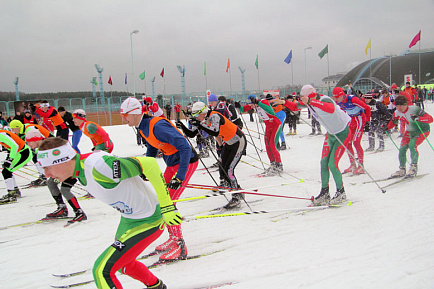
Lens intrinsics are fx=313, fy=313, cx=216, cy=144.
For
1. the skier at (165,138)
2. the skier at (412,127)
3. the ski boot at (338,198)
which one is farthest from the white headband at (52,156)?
the skier at (412,127)

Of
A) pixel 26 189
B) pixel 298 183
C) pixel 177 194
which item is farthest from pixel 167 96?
pixel 177 194

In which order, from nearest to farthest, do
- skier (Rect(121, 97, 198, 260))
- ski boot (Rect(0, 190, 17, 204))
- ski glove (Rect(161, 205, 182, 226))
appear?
ski glove (Rect(161, 205, 182, 226)), skier (Rect(121, 97, 198, 260)), ski boot (Rect(0, 190, 17, 204))

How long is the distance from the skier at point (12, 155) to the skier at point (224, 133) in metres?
3.51

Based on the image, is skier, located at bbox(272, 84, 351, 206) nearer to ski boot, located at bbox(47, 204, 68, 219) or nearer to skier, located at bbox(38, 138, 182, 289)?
skier, located at bbox(38, 138, 182, 289)

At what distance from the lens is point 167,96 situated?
29.1 metres

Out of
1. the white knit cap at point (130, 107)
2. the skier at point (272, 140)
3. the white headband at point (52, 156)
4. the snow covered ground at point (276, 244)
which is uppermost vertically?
the white knit cap at point (130, 107)

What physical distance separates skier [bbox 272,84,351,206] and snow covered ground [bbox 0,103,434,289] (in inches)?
12.3

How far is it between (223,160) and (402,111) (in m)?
4.25

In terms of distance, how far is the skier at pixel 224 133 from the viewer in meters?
5.34

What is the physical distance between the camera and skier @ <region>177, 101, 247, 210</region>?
210 inches

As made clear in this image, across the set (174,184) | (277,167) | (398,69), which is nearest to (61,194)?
(174,184)

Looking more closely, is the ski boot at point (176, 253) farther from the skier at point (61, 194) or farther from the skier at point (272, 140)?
the skier at point (272, 140)

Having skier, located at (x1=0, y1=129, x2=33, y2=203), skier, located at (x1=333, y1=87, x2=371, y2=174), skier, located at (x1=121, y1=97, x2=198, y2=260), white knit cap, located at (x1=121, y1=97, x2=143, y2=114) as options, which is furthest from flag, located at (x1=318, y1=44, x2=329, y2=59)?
white knit cap, located at (x1=121, y1=97, x2=143, y2=114)

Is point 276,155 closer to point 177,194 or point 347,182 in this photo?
point 347,182
